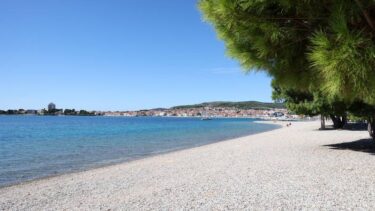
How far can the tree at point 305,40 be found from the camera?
Answer: 436cm

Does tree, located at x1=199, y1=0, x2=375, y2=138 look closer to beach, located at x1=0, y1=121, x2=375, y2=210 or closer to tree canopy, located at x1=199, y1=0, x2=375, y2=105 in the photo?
tree canopy, located at x1=199, y1=0, x2=375, y2=105

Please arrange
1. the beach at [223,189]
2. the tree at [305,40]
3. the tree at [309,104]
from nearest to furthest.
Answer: the tree at [305,40]
the beach at [223,189]
the tree at [309,104]

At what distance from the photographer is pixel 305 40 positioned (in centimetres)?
573

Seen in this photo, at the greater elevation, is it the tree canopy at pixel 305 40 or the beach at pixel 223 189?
the tree canopy at pixel 305 40

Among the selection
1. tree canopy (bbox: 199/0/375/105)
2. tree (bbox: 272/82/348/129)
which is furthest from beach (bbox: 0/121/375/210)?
tree (bbox: 272/82/348/129)

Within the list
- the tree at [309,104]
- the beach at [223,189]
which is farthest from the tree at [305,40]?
the tree at [309,104]

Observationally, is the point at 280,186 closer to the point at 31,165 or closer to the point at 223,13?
the point at 223,13

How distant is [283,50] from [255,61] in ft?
1.35

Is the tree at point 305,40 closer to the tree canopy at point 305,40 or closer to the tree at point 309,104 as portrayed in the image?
the tree canopy at point 305,40

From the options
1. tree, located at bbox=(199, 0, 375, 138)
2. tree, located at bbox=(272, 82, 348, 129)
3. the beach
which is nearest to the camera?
tree, located at bbox=(199, 0, 375, 138)

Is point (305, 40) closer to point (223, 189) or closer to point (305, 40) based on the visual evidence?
point (305, 40)

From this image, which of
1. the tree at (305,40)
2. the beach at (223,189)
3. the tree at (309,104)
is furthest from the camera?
the tree at (309,104)

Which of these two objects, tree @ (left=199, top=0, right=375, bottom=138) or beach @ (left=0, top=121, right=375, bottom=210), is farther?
beach @ (left=0, top=121, right=375, bottom=210)

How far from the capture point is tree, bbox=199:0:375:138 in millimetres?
4359
